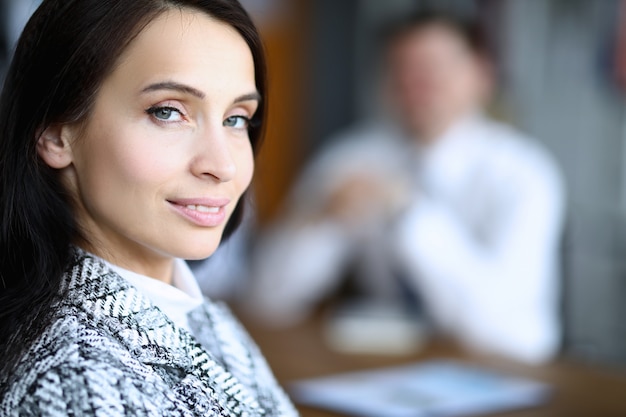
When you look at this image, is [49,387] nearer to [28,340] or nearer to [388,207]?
[28,340]

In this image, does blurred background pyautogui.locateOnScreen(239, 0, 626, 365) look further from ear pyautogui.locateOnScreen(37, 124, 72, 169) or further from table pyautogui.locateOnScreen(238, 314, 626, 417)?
ear pyautogui.locateOnScreen(37, 124, 72, 169)

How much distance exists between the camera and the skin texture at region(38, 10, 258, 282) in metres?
0.79

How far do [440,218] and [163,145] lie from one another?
1360 mm

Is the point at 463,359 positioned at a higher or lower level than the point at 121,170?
higher

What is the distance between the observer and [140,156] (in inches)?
31.1

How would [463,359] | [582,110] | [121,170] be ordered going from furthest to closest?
[582,110], [463,359], [121,170]

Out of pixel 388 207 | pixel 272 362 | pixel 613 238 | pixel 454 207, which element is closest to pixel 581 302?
pixel 613 238

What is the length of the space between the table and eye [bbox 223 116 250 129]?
49 centimetres

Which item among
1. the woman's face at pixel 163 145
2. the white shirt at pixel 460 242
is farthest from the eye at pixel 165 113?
the white shirt at pixel 460 242

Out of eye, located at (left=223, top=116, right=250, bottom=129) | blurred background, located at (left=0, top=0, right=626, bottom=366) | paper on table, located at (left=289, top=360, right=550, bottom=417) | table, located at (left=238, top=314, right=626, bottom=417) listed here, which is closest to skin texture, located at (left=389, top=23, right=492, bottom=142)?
blurred background, located at (left=0, top=0, right=626, bottom=366)

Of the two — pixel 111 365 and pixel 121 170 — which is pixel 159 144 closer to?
pixel 121 170

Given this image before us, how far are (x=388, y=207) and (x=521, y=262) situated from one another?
34 centimetres

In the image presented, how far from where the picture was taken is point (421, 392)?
1.28 meters

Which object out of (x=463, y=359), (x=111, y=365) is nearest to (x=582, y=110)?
(x=463, y=359)
